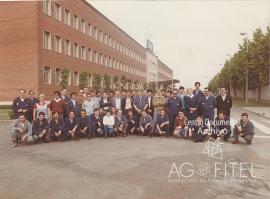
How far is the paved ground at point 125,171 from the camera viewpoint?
6270mm

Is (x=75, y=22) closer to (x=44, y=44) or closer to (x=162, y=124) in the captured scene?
(x=44, y=44)

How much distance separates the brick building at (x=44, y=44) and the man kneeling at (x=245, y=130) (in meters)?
22.2

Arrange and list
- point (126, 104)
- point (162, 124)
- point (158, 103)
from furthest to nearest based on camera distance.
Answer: point (126, 104)
point (158, 103)
point (162, 124)

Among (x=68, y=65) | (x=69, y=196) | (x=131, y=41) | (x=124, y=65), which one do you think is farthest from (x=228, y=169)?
(x=131, y=41)

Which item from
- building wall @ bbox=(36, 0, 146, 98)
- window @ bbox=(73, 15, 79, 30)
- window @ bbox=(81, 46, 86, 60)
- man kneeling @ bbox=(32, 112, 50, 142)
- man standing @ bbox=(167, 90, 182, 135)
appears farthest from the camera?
window @ bbox=(81, 46, 86, 60)

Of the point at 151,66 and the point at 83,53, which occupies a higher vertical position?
the point at 151,66

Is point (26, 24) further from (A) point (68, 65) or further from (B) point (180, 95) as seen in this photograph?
(B) point (180, 95)

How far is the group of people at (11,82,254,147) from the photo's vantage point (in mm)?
12453

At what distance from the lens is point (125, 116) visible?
575 inches

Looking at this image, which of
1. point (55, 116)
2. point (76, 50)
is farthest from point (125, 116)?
point (76, 50)

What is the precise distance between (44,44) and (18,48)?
2.45 m

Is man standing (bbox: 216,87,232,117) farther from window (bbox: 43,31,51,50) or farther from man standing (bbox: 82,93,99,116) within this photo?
window (bbox: 43,31,51,50)

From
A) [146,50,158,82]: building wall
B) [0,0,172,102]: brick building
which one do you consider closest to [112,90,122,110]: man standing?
[0,0,172,102]: brick building

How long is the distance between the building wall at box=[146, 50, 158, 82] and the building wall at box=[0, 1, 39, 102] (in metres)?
62.3
